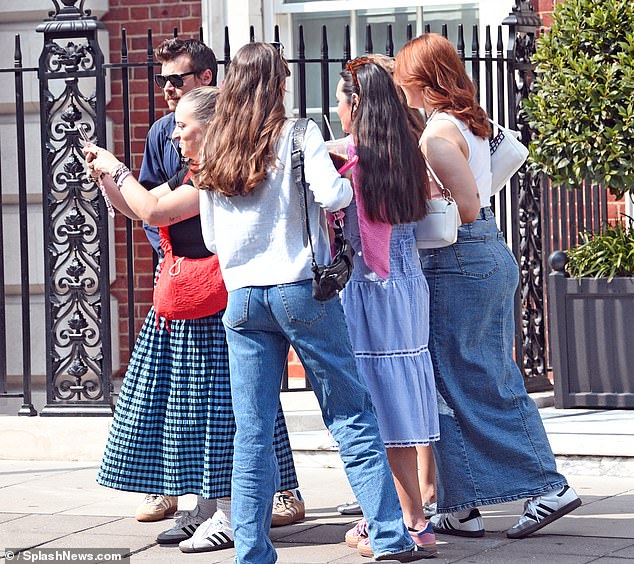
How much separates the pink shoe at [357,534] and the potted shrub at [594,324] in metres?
2.71

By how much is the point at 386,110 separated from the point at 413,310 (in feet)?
2.29

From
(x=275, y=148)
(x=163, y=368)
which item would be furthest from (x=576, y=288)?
(x=275, y=148)

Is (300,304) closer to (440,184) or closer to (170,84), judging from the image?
(440,184)

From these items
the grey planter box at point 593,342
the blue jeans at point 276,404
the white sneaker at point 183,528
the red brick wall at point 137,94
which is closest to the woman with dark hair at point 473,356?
the blue jeans at point 276,404

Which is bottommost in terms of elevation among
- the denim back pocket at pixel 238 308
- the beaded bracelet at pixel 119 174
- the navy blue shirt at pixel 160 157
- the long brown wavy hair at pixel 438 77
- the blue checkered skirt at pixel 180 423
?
the blue checkered skirt at pixel 180 423

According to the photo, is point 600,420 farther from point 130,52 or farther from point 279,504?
point 130,52

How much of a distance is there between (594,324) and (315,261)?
11.2ft

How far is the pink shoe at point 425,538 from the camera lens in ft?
15.4

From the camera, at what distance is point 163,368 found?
5.17m

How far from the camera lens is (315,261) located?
4301 mm

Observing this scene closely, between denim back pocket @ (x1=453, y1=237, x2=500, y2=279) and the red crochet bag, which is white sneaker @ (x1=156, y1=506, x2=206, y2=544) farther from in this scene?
denim back pocket @ (x1=453, y1=237, x2=500, y2=279)

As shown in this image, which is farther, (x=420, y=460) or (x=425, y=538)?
(x=420, y=460)

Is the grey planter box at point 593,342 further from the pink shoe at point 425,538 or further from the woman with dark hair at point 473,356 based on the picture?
the pink shoe at point 425,538

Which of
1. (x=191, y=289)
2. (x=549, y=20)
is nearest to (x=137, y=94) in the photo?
(x=549, y=20)
